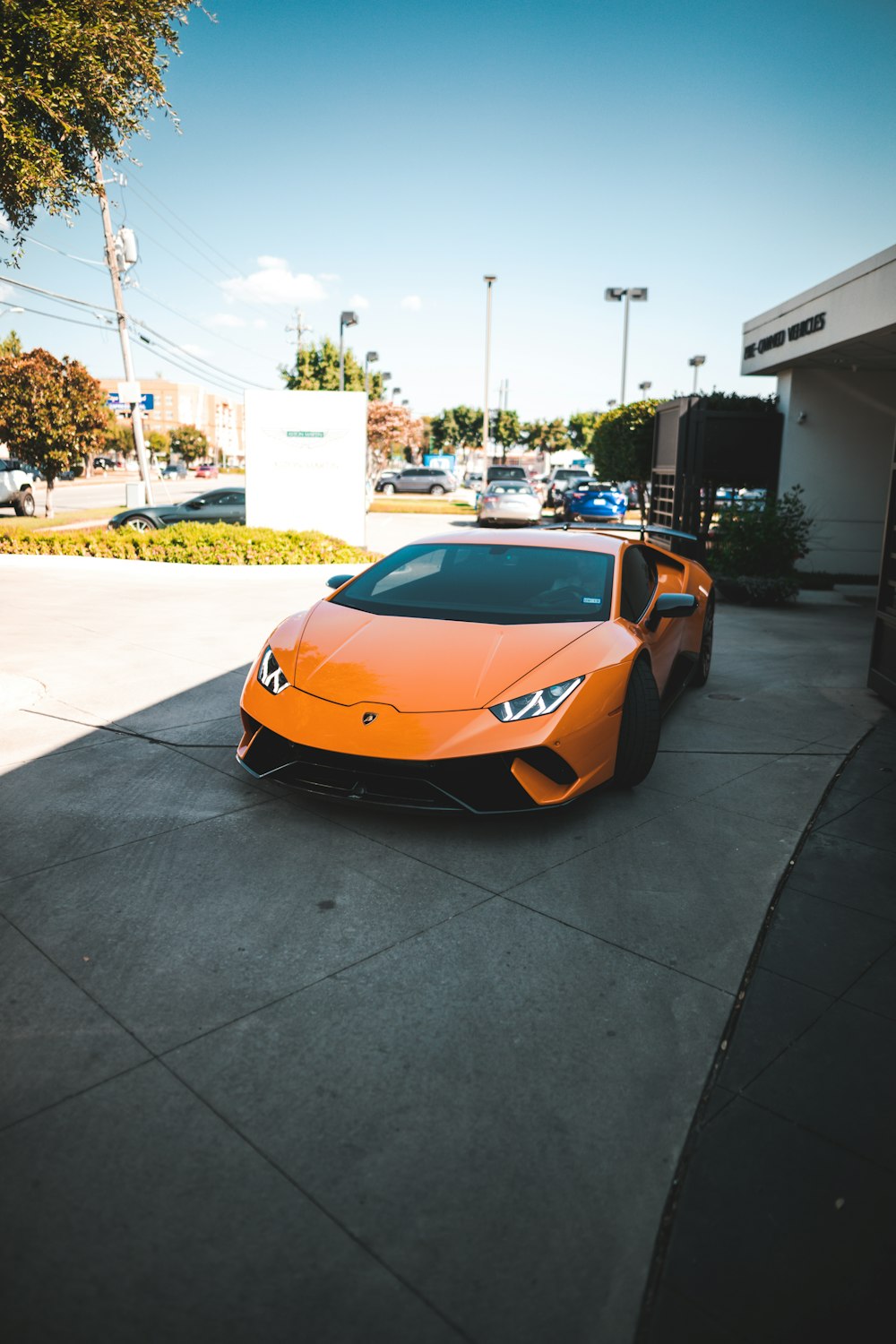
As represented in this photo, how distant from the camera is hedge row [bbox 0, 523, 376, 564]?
14367 mm

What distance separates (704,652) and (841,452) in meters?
10.3

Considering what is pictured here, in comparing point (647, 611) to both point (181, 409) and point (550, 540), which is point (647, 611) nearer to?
point (550, 540)

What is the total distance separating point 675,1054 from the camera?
2.71 meters

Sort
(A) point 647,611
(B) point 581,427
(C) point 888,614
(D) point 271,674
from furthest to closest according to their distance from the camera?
(B) point 581,427 < (C) point 888,614 < (A) point 647,611 < (D) point 271,674

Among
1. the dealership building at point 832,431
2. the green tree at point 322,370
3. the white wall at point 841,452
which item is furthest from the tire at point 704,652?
the green tree at point 322,370

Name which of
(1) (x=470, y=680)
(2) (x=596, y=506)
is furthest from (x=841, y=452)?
(1) (x=470, y=680)

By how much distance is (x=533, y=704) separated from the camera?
4.09 m

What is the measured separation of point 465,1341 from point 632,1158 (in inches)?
26.6

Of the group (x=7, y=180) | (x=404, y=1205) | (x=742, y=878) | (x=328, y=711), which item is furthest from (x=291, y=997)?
(x=7, y=180)

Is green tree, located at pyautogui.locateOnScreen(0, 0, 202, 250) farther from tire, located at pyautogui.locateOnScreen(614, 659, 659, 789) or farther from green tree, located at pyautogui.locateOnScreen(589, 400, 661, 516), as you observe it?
green tree, located at pyautogui.locateOnScreen(589, 400, 661, 516)

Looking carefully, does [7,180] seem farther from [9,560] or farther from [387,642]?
[387,642]

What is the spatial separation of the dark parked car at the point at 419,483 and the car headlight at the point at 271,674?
1731 inches

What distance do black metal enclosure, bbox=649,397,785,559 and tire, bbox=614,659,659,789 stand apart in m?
12.2

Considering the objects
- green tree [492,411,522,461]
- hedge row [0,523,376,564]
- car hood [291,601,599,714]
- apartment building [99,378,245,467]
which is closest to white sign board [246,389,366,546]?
hedge row [0,523,376,564]
